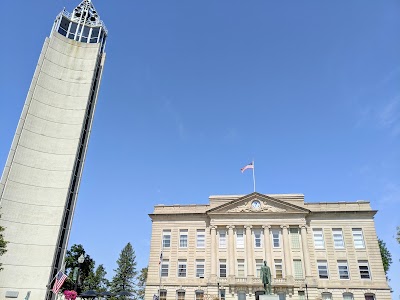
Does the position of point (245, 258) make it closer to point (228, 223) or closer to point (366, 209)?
point (228, 223)

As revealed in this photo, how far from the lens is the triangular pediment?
46.3m

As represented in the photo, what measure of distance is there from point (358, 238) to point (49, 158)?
44829 mm

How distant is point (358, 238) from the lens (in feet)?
146

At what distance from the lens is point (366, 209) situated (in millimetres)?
45531

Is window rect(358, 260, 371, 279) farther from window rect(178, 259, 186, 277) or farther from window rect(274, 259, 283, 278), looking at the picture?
window rect(178, 259, 186, 277)

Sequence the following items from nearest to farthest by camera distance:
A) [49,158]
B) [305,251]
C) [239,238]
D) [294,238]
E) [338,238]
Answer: [305,251], [338,238], [294,238], [239,238], [49,158]

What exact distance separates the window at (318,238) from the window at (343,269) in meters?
2.91

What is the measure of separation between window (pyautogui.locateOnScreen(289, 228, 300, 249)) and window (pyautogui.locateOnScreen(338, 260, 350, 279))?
573 centimetres

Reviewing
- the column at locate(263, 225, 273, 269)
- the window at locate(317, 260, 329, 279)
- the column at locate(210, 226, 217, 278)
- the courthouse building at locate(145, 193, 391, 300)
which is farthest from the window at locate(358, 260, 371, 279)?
the column at locate(210, 226, 217, 278)

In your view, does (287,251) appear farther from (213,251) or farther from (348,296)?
(213,251)

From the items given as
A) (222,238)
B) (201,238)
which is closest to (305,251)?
(222,238)

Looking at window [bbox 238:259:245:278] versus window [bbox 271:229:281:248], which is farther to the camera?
window [bbox 271:229:281:248]

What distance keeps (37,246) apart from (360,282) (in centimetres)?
4189

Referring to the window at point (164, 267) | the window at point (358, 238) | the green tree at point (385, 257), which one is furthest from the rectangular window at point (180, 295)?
the green tree at point (385, 257)
